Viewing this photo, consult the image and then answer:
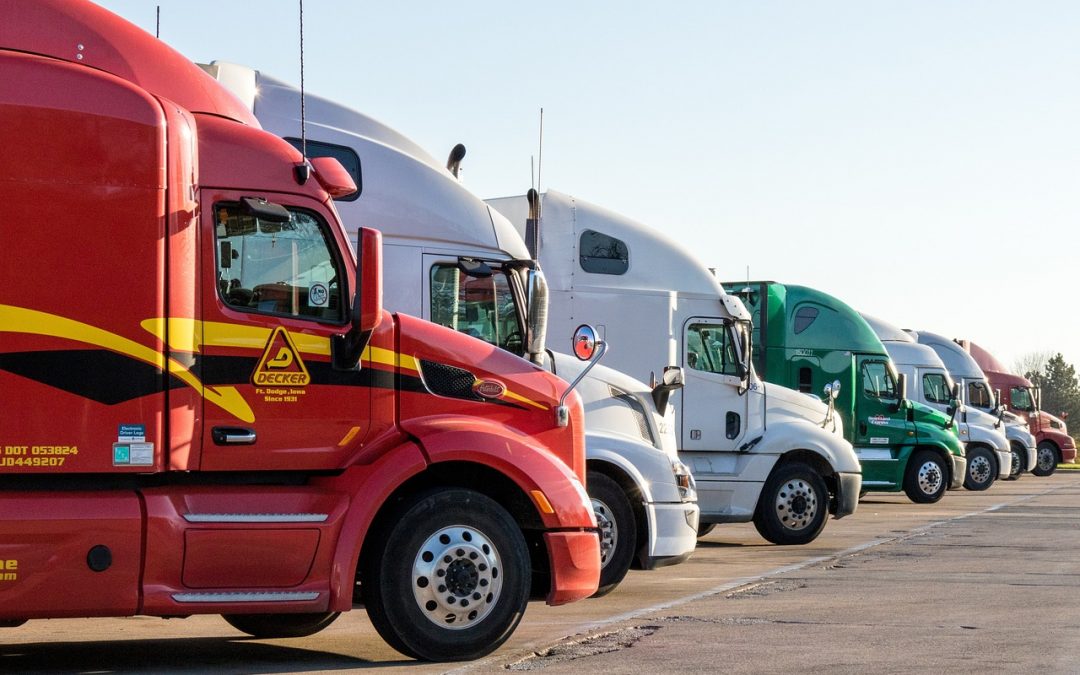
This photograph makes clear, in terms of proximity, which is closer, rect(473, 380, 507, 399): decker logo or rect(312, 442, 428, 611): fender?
rect(312, 442, 428, 611): fender

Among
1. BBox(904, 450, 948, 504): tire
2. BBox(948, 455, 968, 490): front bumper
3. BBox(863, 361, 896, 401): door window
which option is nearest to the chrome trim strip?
BBox(863, 361, 896, 401): door window

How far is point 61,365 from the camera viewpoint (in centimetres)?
759

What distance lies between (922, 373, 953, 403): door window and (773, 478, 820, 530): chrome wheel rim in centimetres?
1414

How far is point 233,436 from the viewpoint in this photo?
798 cm

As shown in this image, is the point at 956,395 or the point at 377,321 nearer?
the point at 377,321

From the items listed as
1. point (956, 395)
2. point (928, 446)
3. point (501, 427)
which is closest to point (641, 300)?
point (501, 427)

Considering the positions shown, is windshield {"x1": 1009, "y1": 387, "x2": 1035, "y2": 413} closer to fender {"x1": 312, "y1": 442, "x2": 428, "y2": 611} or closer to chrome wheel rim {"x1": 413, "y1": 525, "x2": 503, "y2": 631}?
chrome wheel rim {"x1": 413, "y1": 525, "x2": 503, "y2": 631}

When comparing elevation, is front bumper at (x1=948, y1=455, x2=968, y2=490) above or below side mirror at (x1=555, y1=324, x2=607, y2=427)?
below

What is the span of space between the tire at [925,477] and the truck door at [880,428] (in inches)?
12.0

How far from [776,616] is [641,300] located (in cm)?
622

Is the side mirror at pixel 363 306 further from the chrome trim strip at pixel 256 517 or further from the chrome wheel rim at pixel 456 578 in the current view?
the chrome wheel rim at pixel 456 578

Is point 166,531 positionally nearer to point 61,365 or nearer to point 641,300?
point 61,365

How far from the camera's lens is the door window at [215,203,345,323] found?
8.08 meters

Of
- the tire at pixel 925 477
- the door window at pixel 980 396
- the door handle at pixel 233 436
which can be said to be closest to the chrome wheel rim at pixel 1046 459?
the door window at pixel 980 396
